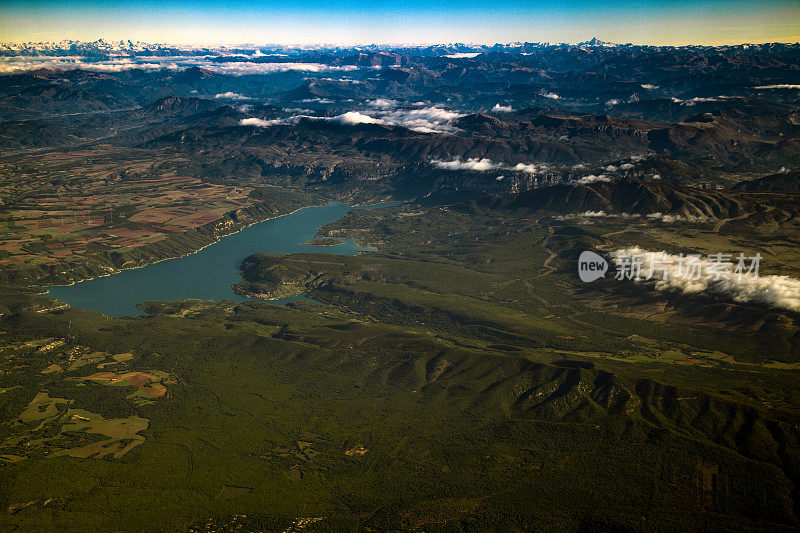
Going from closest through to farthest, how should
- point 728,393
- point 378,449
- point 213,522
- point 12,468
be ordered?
point 213,522
point 12,468
point 378,449
point 728,393

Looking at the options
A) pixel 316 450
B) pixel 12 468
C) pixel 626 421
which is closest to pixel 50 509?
pixel 12 468

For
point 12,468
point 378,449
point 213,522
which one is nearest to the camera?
point 213,522

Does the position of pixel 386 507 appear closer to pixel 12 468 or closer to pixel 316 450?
pixel 316 450

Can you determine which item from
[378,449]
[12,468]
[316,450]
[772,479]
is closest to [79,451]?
[12,468]

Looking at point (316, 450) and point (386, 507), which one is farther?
point (316, 450)

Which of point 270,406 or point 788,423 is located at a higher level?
point 788,423

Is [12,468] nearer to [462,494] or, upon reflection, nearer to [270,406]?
[270,406]

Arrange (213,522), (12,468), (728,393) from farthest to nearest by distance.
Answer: (728,393) → (12,468) → (213,522)

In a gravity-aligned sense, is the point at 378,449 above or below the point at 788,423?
below

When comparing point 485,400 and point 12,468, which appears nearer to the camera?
point 12,468
